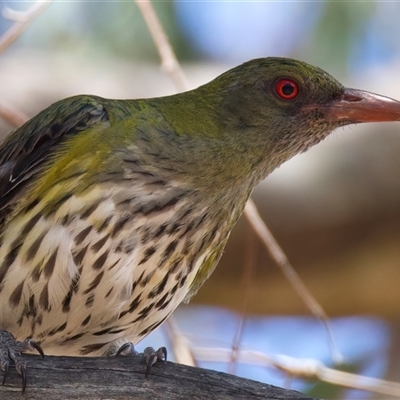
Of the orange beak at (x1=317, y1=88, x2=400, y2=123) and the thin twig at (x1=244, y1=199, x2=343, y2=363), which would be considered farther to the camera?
the thin twig at (x1=244, y1=199, x2=343, y2=363)

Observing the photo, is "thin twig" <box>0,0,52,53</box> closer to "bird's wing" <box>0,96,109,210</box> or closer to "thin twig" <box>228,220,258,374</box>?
"bird's wing" <box>0,96,109,210</box>

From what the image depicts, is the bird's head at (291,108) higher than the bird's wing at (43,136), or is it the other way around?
the bird's head at (291,108)

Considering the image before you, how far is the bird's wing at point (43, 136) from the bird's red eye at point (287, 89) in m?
0.68

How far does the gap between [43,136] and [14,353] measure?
946 millimetres

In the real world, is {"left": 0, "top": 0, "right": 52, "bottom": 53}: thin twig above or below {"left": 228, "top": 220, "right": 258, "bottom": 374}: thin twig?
above

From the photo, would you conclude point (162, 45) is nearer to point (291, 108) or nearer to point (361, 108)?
point (291, 108)

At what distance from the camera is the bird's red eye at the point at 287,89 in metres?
3.59

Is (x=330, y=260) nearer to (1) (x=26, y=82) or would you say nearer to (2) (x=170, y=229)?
(2) (x=170, y=229)

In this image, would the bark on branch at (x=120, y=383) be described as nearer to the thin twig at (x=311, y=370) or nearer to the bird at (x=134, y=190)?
the bird at (x=134, y=190)

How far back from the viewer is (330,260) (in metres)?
4.36

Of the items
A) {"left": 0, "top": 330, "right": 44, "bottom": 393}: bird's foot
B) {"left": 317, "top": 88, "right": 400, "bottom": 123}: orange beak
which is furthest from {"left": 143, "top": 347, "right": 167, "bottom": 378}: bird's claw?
{"left": 317, "top": 88, "right": 400, "bottom": 123}: orange beak

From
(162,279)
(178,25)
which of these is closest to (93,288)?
(162,279)

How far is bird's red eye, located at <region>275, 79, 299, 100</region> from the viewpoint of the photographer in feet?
11.8

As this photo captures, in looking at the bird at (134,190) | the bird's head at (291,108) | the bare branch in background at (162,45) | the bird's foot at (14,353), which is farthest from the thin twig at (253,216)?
the bird's foot at (14,353)
